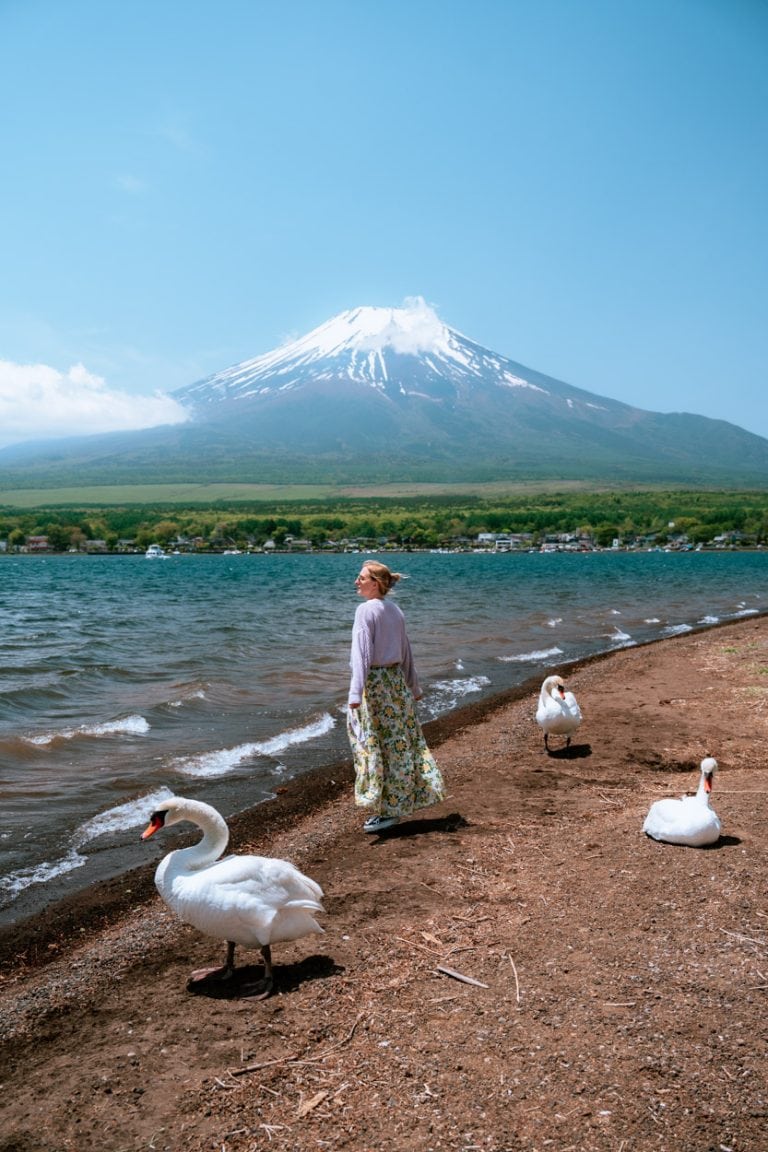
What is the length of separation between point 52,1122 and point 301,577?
58212 millimetres

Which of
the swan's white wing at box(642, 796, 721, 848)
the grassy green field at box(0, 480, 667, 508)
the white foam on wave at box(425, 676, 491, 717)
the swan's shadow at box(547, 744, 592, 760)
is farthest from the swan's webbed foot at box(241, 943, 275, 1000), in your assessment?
the grassy green field at box(0, 480, 667, 508)

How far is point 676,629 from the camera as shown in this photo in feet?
88.7

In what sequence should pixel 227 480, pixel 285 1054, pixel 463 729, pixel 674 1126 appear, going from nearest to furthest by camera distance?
pixel 674 1126 < pixel 285 1054 < pixel 463 729 < pixel 227 480

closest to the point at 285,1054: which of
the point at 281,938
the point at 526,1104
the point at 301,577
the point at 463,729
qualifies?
the point at 281,938

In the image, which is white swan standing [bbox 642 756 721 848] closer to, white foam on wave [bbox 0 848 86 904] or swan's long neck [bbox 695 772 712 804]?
swan's long neck [bbox 695 772 712 804]

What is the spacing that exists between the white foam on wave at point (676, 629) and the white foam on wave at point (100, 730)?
17.1m

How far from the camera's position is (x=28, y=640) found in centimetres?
2388

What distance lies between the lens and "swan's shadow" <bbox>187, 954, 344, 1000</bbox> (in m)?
4.43

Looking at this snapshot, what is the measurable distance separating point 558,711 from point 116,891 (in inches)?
203

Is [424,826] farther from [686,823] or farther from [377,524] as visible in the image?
[377,524]

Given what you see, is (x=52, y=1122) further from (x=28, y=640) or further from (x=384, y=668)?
(x=28, y=640)

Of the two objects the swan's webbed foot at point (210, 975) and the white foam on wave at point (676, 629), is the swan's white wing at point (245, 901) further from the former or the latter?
the white foam on wave at point (676, 629)

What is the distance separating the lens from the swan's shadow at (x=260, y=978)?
4.43 meters

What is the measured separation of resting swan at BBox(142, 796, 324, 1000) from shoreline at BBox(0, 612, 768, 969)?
1.79 meters
